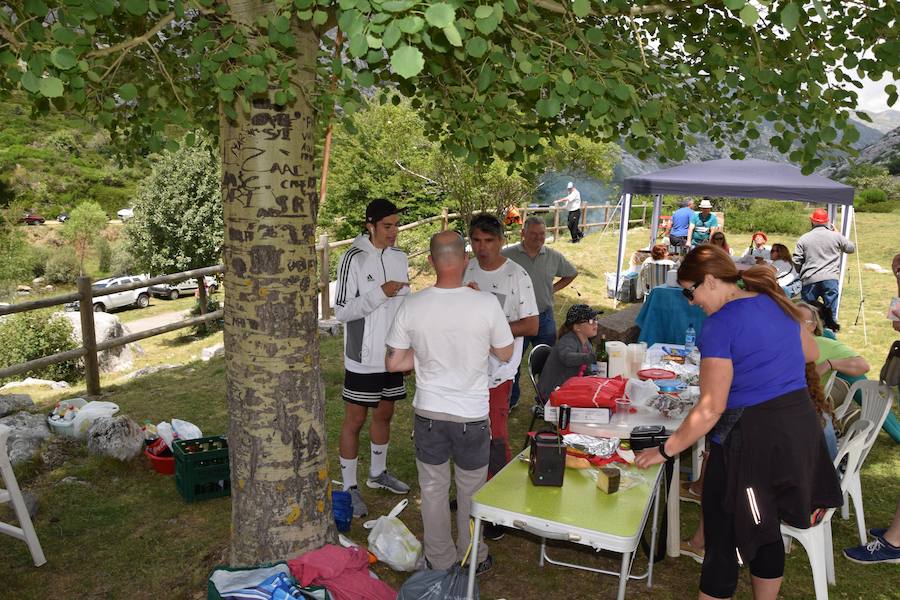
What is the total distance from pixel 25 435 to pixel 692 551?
16.2 feet

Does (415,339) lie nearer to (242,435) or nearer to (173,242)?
(242,435)

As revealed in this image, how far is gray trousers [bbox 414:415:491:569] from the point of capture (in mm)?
3252

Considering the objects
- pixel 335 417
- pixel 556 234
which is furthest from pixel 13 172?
pixel 335 417

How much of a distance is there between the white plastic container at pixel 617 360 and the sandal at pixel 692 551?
1109 millimetres

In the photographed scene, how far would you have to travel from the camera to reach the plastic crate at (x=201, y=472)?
14.4ft

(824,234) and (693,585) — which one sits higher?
(824,234)

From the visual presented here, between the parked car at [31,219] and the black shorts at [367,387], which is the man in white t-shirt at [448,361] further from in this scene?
the parked car at [31,219]

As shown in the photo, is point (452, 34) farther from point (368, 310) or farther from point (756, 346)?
point (368, 310)

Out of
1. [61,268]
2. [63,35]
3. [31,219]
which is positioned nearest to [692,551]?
[63,35]

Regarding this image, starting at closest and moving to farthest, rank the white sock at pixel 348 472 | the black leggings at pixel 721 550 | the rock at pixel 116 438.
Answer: the black leggings at pixel 721 550, the white sock at pixel 348 472, the rock at pixel 116 438

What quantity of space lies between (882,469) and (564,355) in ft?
8.69

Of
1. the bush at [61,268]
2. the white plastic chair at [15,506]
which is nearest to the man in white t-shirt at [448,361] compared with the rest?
the white plastic chair at [15,506]

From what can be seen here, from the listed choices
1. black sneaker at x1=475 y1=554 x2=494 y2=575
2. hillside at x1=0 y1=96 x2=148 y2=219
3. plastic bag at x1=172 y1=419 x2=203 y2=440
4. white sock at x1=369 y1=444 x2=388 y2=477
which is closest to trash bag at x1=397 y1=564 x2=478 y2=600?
black sneaker at x1=475 y1=554 x2=494 y2=575

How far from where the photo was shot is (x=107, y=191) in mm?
79875
